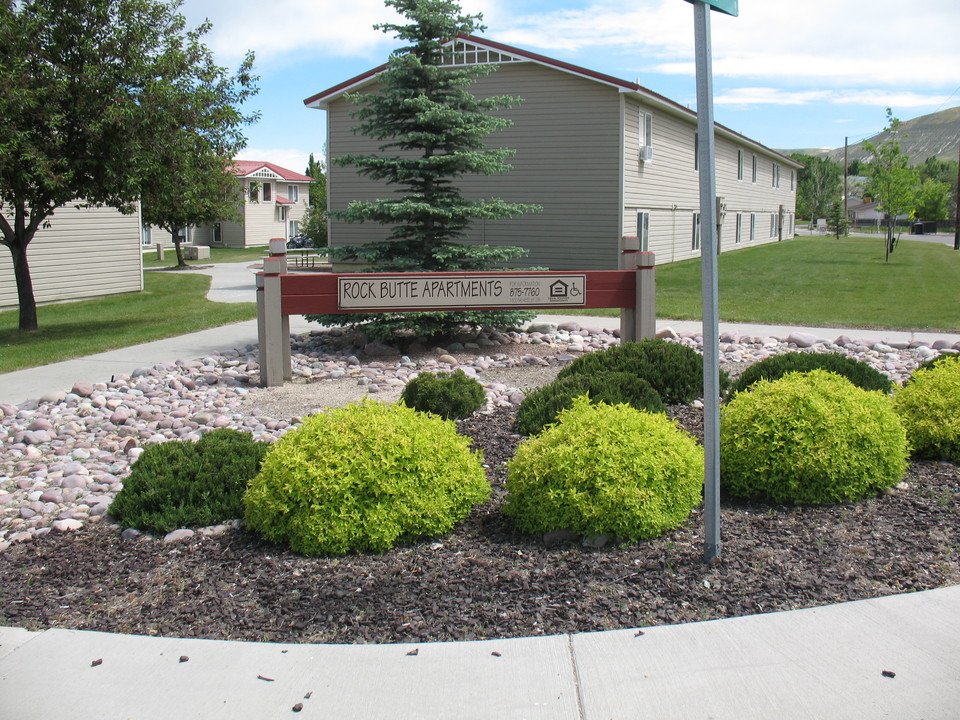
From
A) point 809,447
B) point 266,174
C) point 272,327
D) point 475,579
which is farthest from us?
point 266,174

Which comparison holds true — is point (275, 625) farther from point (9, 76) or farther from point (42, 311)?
point (42, 311)

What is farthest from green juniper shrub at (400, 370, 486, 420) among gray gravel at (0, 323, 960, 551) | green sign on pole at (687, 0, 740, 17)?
green sign on pole at (687, 0, 740, 17)

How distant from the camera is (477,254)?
35.7 ft

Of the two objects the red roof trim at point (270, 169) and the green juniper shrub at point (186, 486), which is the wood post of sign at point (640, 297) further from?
the red roof trim at point (270, 169)

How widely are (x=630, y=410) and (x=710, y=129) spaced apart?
1627 millimetres

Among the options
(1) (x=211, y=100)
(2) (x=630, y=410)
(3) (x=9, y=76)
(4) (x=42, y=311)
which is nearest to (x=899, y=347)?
(2) (x=630, y=410)

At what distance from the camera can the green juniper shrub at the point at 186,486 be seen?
456cm

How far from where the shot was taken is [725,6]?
143 inches

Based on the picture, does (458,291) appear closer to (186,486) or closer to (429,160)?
(429,160)

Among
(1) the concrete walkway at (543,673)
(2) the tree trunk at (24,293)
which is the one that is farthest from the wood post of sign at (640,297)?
(2) the tree trunk at (24,293)

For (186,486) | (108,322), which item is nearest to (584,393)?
(186,486)

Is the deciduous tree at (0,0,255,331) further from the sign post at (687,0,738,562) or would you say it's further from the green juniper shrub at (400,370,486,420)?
the sign post at (687,0,738,562)

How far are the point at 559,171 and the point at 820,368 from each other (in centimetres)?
1626

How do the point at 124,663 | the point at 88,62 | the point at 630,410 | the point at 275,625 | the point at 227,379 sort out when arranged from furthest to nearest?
the point at 88,62 < the point at 227,379 < the point at 630,410 < the point at 275,625 < the point at 124,663
